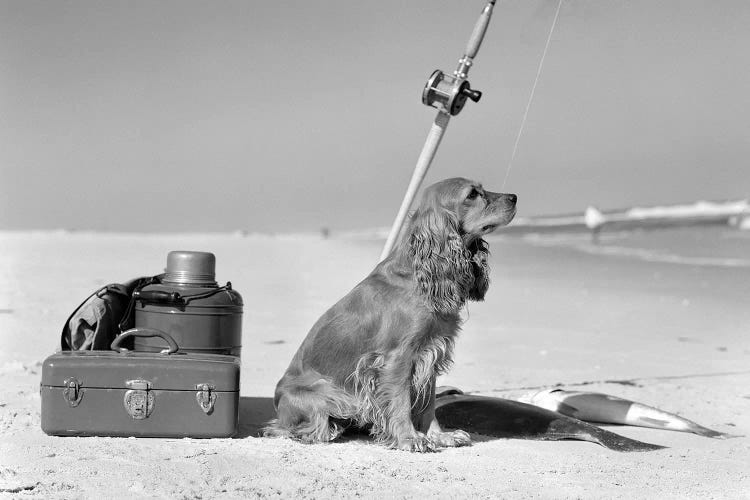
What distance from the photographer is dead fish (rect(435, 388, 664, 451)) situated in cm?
493

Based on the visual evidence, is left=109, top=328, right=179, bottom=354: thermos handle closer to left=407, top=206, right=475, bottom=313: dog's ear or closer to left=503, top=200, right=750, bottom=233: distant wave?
left=407, top=206, right=475, bottom=313: dog's ear

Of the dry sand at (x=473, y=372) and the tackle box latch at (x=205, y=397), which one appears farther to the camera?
the tackle box latch at (x=205, y=397)

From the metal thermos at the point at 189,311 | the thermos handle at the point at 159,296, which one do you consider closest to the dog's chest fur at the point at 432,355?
the metal thermos at the point at 189,311

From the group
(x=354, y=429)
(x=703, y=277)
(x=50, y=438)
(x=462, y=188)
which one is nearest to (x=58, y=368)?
(x=50, y=438)

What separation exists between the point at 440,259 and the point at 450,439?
38.7 inches

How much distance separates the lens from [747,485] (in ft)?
13.8

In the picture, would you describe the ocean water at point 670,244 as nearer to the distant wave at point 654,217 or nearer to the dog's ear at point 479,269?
the distant wave at point 654,217

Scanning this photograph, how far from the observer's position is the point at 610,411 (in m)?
5.55

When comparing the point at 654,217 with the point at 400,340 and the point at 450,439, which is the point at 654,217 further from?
the point at 400,340

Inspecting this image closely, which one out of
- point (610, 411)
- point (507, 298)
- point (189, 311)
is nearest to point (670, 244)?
point (507, 298)

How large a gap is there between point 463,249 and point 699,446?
5.73 ft

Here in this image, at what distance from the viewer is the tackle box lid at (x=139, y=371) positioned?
448cm

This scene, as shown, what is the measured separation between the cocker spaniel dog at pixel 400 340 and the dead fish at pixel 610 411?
1.10m

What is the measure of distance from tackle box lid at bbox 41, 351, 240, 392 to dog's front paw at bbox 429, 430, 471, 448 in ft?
3.67
